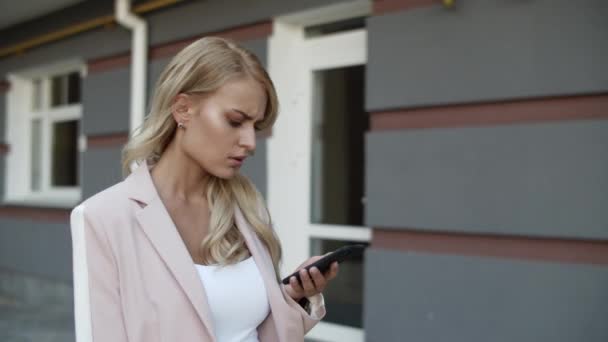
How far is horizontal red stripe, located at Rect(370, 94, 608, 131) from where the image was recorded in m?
2.50

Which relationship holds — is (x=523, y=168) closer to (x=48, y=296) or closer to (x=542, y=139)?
(x=542, y=139)

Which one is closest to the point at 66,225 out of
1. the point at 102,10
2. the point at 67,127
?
the point at 67,127

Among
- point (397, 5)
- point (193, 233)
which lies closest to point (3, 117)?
point (397, 5)

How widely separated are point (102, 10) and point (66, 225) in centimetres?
213

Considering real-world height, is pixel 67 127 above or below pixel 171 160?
above

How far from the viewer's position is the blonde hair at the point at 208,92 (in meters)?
1.38

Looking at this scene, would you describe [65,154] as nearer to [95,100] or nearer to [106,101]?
[95,100]

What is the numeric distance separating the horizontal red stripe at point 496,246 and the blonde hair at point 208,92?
1496 millimetres

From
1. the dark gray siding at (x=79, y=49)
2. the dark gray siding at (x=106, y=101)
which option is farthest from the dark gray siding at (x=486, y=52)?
the dark gray siding at (x=79, y=49)

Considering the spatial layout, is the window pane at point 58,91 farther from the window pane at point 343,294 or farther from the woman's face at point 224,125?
the woman's face at point 224,125

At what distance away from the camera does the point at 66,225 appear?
522cm

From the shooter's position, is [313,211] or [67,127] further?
[67,127]

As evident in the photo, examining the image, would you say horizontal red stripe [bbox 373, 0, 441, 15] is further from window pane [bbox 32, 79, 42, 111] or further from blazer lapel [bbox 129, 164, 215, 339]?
window pane [bbox 32, 79, 42, 111]

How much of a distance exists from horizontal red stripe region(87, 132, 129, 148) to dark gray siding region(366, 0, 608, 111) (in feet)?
8.75
